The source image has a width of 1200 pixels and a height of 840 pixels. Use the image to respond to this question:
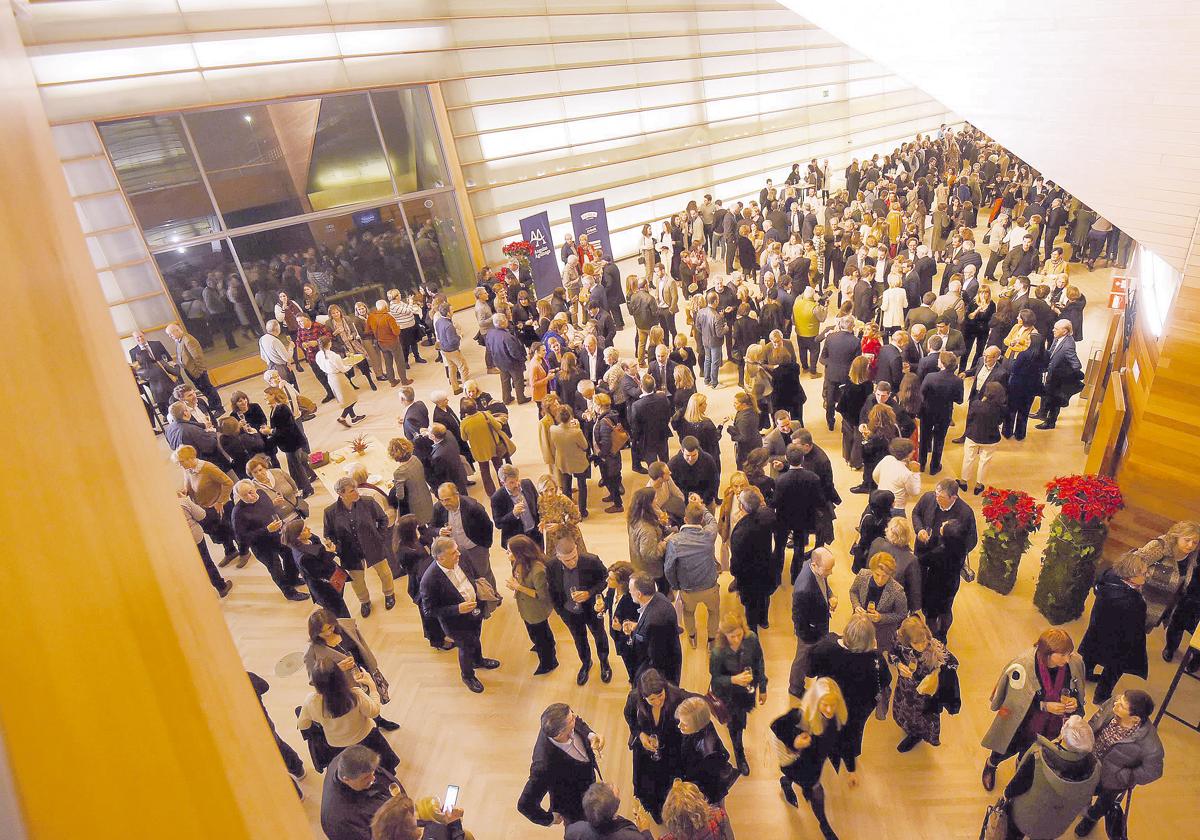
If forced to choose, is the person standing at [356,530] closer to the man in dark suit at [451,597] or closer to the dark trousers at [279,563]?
the dark trousers at [279,563]

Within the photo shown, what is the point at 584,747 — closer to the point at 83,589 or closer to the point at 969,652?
the point at 969,652

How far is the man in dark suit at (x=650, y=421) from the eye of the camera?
25.0 feet

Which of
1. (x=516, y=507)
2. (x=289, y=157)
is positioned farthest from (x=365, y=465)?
(x=289, y=157)

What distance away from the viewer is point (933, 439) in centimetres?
798

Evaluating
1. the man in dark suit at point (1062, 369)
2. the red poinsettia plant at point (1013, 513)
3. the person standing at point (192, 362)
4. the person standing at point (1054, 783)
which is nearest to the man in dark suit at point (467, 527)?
the person standing at point (1054, 783)

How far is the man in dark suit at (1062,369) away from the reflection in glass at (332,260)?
12.5 metres

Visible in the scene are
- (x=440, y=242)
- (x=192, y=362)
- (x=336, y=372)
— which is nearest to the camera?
(x=336, y=372)

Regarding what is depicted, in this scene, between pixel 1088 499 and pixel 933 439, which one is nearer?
pixel 1088 499

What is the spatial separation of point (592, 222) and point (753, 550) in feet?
37.4

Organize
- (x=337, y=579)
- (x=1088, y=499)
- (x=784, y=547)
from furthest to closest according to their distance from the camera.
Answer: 1. (x=784, y=547)
2. (x=337, y=579)
3. (x=1088, y=499)

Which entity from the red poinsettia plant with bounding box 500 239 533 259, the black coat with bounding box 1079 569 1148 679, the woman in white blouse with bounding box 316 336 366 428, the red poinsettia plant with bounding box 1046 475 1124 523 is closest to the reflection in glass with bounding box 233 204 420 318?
the red poinsettia plant with bounding box 500 239 533 259

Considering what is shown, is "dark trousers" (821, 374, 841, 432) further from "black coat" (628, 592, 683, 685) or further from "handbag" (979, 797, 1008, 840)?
"handbag" (979, 797, 1008, 840)

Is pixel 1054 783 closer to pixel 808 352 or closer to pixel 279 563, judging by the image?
pixel 279 563

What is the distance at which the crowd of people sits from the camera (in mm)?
4176
